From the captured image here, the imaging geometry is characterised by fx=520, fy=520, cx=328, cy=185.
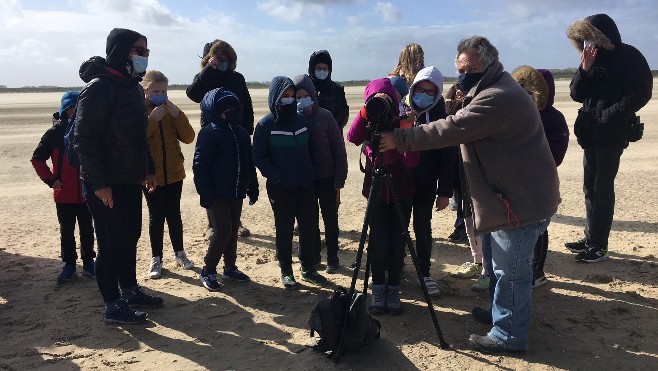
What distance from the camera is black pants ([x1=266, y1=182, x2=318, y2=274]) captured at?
16.8ft

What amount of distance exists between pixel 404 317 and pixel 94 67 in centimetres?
330

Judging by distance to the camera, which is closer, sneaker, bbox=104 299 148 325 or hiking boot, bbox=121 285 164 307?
sneaker, bbox=104 299 148 325

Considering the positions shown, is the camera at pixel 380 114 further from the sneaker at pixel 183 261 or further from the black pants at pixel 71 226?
the black pants at pixel 71 226

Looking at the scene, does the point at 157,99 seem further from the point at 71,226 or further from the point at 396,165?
the point at 396,165

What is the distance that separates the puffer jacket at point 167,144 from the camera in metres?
5.38

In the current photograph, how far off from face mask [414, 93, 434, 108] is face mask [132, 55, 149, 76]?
227 cm

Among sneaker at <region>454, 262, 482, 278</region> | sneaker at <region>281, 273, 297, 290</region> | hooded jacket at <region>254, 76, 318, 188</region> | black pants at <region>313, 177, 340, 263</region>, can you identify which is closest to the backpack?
sneaker at <region>281, 273, 297, 290</region>

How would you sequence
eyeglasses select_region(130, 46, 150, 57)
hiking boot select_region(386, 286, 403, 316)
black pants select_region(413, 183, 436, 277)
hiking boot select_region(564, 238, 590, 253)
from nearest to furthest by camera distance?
eyeglasses select_region(130, 46, 150, 57)
hiking boot select_region(386, 286, 403, 316)
black pants select_region(413, 183, 436, 277)
hiking boot select_region(564, 238, 590, 253)

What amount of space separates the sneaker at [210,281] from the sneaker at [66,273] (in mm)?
1424

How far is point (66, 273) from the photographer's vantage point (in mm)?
5406

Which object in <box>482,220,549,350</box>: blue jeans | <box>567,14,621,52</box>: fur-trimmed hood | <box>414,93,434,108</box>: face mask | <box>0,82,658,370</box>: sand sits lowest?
<box>0,82,658,370</box>: sand

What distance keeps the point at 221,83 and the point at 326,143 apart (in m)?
1.79

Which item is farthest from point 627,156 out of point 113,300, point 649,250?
point 113,300

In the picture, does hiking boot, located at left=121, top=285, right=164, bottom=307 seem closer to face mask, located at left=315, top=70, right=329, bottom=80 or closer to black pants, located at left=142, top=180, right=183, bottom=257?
black pants, located at left=142, top=180, right=183, bottom=257
